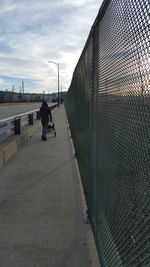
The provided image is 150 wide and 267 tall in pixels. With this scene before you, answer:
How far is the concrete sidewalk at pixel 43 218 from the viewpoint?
3783 mm

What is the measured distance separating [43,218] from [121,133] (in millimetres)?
2681

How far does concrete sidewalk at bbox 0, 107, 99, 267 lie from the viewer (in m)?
3.78

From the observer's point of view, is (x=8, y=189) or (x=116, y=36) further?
(x=8, y=189)

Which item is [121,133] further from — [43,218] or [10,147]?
[10,147]

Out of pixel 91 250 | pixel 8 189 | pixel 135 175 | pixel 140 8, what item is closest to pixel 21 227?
pixel 91 250

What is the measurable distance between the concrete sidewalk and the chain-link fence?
0.35 meters

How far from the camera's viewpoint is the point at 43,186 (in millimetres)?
6785

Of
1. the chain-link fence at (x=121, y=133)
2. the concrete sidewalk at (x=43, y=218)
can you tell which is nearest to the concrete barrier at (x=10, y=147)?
the concrete sidewalk at (x=43, y=218)

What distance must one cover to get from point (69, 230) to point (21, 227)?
612mm

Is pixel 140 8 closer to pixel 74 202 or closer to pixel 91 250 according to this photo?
pixel 91 250

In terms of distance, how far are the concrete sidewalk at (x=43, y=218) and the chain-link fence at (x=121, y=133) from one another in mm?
346

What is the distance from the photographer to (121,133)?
2.67 metres

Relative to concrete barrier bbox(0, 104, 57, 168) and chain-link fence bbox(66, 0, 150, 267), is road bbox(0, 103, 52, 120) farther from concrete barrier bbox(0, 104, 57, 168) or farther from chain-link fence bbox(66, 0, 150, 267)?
chain-link fence bbox(66, 0, 150, 267)

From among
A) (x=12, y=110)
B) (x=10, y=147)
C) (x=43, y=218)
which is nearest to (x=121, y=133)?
(x=43, y=218)
